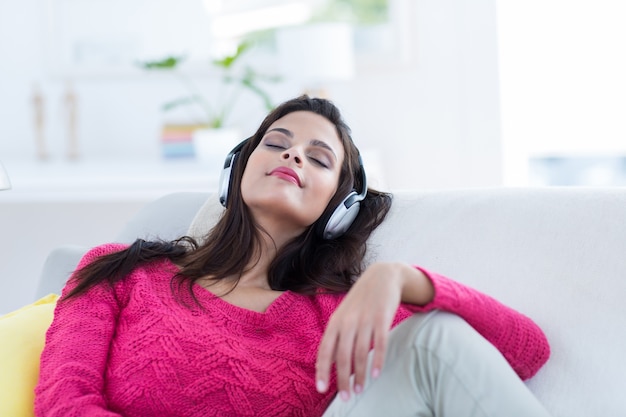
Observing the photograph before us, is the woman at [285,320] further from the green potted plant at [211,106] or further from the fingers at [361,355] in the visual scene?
the green potted plant at [211,106]

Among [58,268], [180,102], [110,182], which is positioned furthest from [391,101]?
[58,268]

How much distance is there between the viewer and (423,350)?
1174 mm

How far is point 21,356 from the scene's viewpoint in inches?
55.8

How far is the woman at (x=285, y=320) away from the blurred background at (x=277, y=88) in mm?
1910

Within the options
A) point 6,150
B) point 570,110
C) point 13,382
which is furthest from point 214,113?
point 13,382

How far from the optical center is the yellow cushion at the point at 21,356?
4.39 ft

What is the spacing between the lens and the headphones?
1604mm

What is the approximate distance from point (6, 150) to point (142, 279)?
112 inches

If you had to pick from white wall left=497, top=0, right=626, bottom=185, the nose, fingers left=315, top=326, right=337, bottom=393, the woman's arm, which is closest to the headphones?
the nose

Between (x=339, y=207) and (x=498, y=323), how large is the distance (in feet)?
1.41

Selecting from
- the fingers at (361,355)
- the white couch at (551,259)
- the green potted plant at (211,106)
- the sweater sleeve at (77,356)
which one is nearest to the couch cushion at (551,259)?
the white couch at (551,259)

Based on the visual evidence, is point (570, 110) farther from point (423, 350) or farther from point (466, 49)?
point (423, 350)

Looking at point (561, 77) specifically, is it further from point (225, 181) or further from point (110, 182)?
point (225, 181)

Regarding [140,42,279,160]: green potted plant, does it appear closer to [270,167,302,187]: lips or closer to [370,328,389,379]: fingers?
[270,167,302,187]: lips
